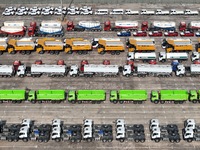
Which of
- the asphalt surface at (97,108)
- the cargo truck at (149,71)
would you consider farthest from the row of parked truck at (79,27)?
the cargo truck at (149,71)

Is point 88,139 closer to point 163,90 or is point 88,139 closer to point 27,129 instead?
point 27,129

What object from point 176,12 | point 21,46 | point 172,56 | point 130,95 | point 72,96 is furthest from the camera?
point 176,12

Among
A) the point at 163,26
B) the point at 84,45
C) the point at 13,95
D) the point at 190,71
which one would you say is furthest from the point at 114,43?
the point at 13,95

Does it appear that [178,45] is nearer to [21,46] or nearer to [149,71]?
[149,71]

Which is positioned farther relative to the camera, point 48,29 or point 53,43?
point 48,29

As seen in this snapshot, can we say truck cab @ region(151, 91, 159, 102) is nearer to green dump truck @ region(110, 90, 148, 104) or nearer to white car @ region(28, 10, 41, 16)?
green dump truck @ region(110, 90, 148, 104)

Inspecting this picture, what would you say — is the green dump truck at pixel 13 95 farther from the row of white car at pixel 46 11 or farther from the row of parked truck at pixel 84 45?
the row of white car at pixel 46 11
